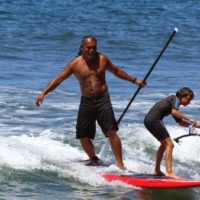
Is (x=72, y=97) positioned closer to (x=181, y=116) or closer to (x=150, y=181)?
(x=150, y=181)

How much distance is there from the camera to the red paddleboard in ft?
31.6

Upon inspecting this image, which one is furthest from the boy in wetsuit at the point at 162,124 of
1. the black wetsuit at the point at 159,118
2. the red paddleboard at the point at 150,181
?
the red paddleboard at the point at 150,181

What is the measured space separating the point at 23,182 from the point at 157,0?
35383 millimetres

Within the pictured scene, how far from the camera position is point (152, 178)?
9969 millimetres

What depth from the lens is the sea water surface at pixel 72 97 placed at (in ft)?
32.9

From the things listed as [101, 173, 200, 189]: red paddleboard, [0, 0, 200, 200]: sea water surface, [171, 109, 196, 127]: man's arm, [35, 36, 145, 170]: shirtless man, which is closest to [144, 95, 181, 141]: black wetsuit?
[171, 109, 196, 127]: man's arm

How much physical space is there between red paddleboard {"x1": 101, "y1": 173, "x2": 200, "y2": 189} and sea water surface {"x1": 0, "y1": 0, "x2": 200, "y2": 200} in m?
0.07

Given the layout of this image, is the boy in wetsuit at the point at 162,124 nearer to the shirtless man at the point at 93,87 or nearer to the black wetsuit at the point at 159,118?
the black wetsuit at the point at 159,118

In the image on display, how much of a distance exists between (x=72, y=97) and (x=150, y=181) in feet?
19.0

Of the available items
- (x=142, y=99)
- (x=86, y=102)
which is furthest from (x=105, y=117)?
(x=142, y=99)

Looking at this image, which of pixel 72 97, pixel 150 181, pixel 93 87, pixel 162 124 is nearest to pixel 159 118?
pixel 162 124

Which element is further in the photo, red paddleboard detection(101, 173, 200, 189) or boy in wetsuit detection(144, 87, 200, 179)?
boy in wetsuit detection(144, 87, 200, 179)

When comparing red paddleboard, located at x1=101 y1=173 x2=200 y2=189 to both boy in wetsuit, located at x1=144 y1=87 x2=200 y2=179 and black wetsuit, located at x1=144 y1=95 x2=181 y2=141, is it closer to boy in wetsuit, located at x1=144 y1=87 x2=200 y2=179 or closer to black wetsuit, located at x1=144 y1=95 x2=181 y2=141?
boy in wetsuit, located at x1=144 y1=87 x2=200 y2=179

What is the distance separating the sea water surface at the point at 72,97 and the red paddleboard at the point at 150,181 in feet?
0.24
